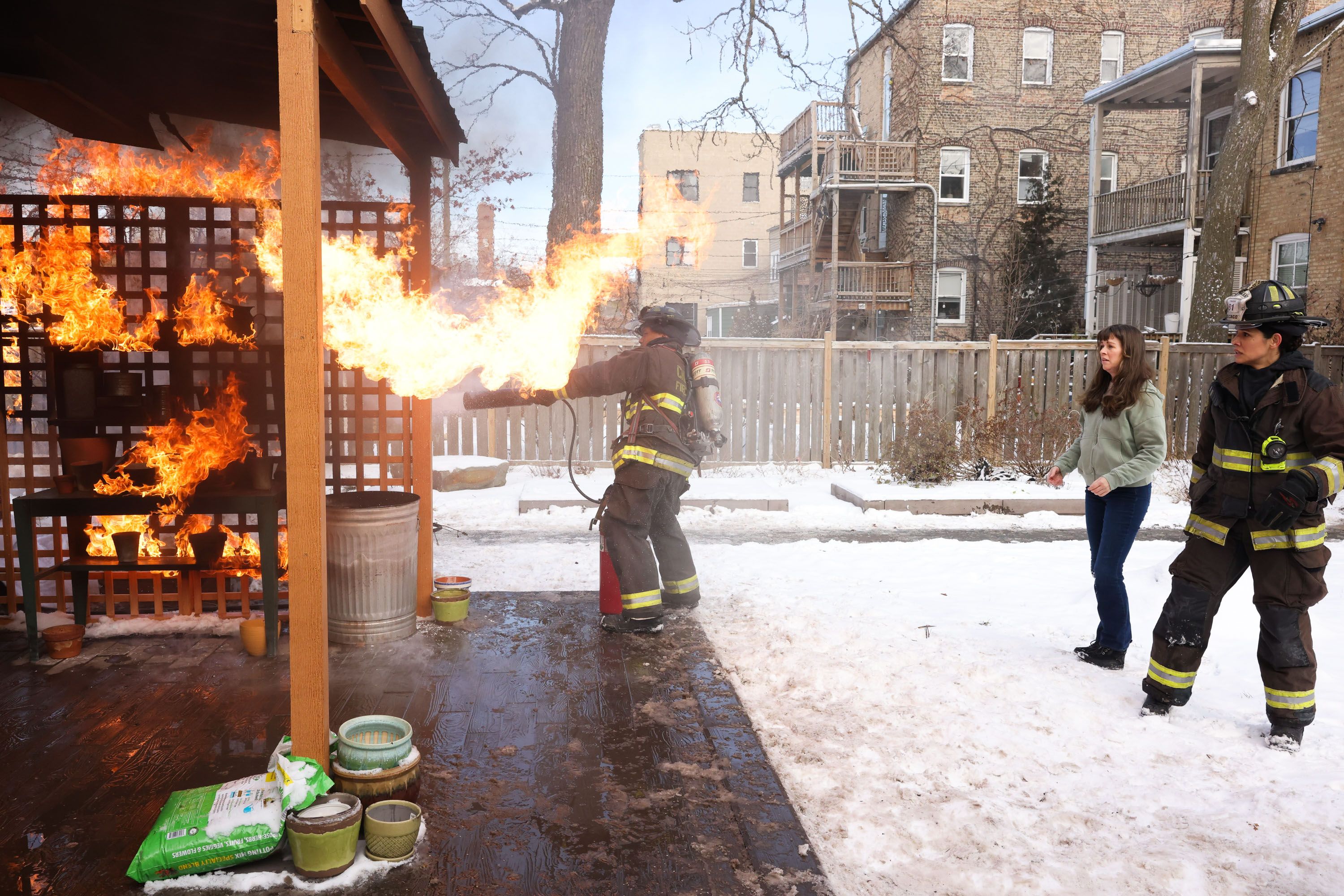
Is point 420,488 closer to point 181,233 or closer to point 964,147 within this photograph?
point 181,233

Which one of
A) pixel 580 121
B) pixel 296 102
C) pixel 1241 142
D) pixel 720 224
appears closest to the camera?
pixel 296 102

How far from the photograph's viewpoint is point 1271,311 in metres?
4.19

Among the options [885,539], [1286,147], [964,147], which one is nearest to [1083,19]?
[964,147]

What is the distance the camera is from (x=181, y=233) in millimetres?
5664

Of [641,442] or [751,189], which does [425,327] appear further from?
[751,189]

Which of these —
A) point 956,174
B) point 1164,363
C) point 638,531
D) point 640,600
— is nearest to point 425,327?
point 638,531

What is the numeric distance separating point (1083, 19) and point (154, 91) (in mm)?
27596

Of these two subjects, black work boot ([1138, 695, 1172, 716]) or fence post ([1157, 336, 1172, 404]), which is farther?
fence post ([1157, 336, 1172, 404])

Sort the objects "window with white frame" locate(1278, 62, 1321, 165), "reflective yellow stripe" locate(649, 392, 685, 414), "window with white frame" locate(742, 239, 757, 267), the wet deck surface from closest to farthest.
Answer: the wet deck surface
"reflective yellow stripe" locate(649, 392, 685, 414)
"window with white frame" locate(1278, 62, 1321, 165)
"window with white frame" locate(742, 239, 757, 267)

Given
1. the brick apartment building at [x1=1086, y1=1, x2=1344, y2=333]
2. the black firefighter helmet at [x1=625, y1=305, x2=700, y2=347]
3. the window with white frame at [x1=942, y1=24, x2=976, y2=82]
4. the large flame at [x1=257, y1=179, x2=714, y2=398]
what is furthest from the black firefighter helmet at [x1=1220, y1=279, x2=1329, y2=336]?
the window with white frame at [x1=942, y1=24, x2=976, y2=82]

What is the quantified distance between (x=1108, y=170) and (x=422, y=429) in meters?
26.5

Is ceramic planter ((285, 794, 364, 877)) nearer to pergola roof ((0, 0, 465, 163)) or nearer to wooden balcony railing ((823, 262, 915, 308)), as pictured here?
pergola roof ((0, 0, 465, 163))

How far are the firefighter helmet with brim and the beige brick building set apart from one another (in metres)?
29.4

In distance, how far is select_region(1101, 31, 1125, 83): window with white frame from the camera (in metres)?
26.0
